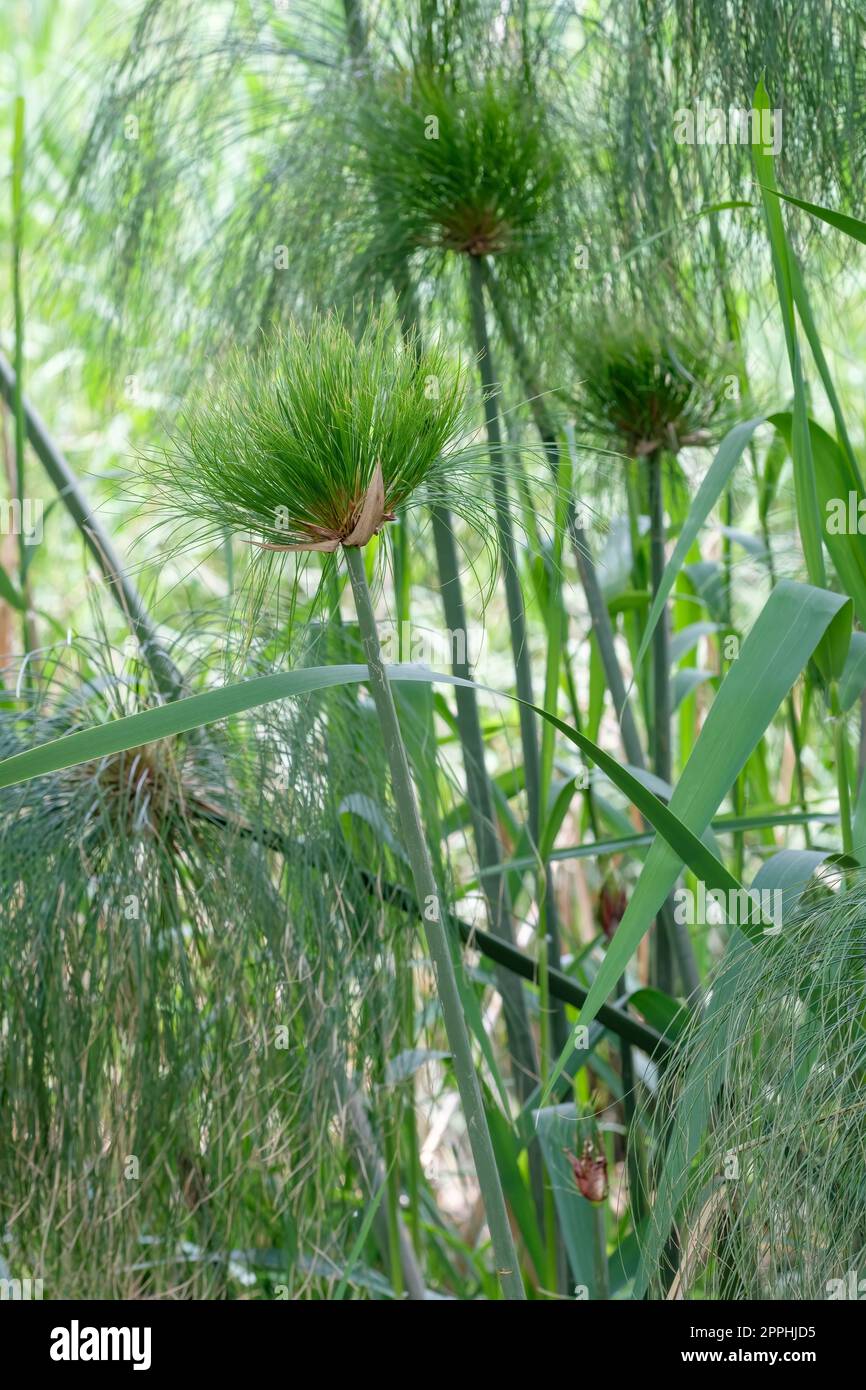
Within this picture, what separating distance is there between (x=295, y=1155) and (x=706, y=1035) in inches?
12.7

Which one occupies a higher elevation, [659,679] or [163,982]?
[659,679]

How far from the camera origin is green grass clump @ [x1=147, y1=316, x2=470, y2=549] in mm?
389

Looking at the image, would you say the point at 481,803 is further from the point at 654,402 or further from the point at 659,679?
the point at 654,402

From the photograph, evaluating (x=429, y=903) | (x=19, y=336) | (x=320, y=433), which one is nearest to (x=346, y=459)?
(x=320, y=433)

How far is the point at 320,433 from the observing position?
0.39 metres

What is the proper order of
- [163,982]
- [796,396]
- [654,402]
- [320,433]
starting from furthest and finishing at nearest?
[654,402]
[163,982]
[796,396]
[320,433]

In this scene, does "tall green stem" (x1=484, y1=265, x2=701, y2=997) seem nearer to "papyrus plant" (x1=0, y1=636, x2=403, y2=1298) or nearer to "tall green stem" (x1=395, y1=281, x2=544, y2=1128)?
"tall green stem" (x1=395, y1=281, x2=544, y2=1128)

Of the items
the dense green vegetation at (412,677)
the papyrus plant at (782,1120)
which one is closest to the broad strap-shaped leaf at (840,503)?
the dense green vegetation at (412,677)

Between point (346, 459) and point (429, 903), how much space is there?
149mm

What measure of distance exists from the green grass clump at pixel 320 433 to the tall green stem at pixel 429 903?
0.08ft

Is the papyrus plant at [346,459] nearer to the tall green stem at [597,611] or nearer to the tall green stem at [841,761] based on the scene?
the tall green stem at [841,761]

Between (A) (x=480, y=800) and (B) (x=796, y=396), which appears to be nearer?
(B) (x=796, y=396)

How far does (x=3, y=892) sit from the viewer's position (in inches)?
24.0
